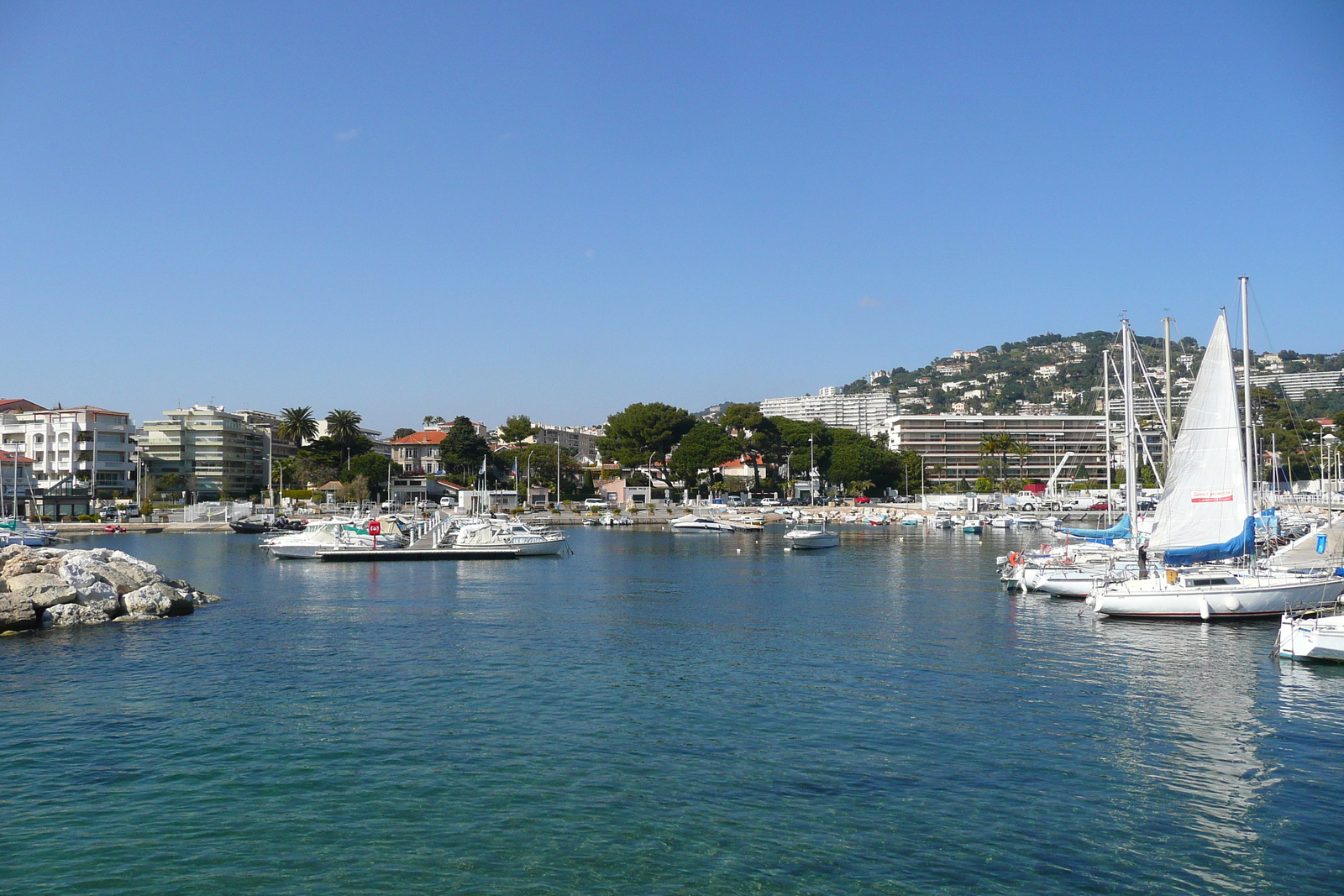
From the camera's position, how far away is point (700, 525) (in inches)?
3666

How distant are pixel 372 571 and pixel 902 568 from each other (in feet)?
95.6

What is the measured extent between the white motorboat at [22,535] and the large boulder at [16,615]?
1593 inches

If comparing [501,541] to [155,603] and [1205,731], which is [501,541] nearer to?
[155,603]

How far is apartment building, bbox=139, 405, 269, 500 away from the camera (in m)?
124

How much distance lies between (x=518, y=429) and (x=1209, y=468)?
12945 cm

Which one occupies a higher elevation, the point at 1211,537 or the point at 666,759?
the point at 1211,537

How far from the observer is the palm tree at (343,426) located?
12712 centimetres

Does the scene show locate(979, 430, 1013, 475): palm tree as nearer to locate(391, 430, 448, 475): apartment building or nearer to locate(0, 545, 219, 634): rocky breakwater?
locate(391, 430, 448, 475): apartment building

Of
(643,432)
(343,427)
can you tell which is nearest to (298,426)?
(343,427)

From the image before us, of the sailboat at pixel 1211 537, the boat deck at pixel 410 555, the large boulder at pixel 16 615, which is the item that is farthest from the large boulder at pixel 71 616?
the sailboat at pixel 1211 537

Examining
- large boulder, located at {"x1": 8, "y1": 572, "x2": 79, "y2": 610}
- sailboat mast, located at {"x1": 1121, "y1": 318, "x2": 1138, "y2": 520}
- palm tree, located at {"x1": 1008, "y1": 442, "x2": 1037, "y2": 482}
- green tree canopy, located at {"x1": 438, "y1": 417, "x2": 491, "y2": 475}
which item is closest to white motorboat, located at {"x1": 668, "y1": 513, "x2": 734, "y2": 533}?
green tree canopy, located at {"x1": 438, "y1": 417, "x2": 491, "y2": 475}

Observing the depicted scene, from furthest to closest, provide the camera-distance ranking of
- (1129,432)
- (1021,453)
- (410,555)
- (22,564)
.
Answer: (1021,453) < (410,555) < (1129,432) < (22,564)

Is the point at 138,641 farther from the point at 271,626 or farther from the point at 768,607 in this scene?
the point at 768,607

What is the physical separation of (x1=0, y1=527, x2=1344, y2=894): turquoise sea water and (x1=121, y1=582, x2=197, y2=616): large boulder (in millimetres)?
1574
